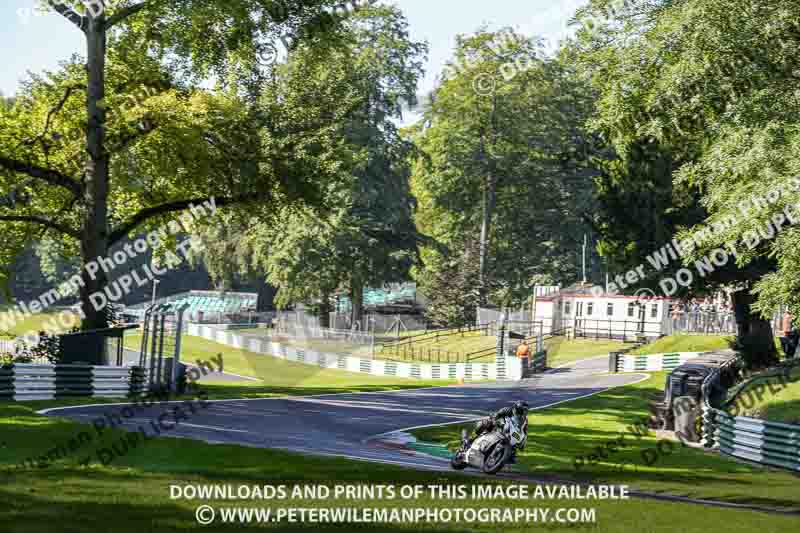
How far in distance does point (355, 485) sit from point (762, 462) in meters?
12.3

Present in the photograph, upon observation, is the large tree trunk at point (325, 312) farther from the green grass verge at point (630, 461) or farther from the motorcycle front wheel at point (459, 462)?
the motorcycle front wheel at point (459, 462)

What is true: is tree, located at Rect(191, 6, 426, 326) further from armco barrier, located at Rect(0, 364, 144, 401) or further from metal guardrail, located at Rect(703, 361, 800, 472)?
metal guardrail, located at Rect(703, 361, 800, 472)

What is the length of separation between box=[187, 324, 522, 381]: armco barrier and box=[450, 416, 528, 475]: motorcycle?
99.0ft

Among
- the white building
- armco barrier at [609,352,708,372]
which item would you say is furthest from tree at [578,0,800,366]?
the white building

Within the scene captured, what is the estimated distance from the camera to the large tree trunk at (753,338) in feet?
118

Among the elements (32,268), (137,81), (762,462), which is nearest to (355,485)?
(762,462)

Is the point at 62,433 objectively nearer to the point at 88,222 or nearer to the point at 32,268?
the point at 88,222

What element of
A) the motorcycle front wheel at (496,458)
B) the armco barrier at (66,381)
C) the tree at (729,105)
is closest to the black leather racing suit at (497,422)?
the motorcycle front wheel at (496,458)

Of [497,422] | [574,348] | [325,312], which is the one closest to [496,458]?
[497,422]

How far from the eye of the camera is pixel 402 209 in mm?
65562

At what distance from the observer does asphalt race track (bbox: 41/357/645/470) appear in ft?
61.8

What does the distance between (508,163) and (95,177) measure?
1932 inches

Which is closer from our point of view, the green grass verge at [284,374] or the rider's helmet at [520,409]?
the rider's helmet at [520,409]

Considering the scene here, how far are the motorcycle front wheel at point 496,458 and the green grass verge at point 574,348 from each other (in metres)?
37.7
